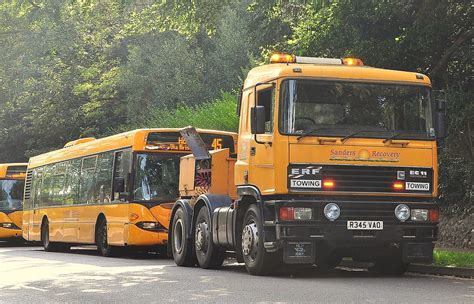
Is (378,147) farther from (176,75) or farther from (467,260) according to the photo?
(176,75)

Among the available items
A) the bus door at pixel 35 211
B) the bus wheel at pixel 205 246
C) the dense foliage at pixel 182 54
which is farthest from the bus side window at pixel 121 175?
the bus door at pixel 35 211

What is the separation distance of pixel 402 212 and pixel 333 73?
2.30 metres

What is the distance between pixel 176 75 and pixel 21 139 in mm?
12560

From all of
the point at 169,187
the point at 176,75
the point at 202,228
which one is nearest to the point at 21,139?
the point at 176,75

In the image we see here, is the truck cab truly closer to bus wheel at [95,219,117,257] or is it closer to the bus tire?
bus wheel at [95,219,117,257]

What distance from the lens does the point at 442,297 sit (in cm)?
1222

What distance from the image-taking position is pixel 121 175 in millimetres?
23266

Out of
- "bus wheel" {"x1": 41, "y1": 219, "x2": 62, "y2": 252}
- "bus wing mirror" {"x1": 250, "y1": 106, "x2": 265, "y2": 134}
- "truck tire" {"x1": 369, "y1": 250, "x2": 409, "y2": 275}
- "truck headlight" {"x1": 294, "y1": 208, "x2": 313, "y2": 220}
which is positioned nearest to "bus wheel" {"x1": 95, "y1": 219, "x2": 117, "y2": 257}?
"bus wheel" {"x1": 41, "y1": 219, "x2": 62, "y2": 252}

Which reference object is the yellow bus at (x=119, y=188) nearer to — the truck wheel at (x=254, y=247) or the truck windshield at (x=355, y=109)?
the truck wheel at (x=254, y=247)

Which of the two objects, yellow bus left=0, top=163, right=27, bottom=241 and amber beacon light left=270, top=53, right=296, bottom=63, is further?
yellow bus left=0, top=163, right=27, bottom=241

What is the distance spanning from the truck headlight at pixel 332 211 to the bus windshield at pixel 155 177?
25.9ft

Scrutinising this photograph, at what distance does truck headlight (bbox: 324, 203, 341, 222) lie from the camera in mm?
14969

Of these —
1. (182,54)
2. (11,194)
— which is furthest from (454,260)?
(182,54)

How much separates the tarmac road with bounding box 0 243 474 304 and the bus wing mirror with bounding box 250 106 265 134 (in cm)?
221
